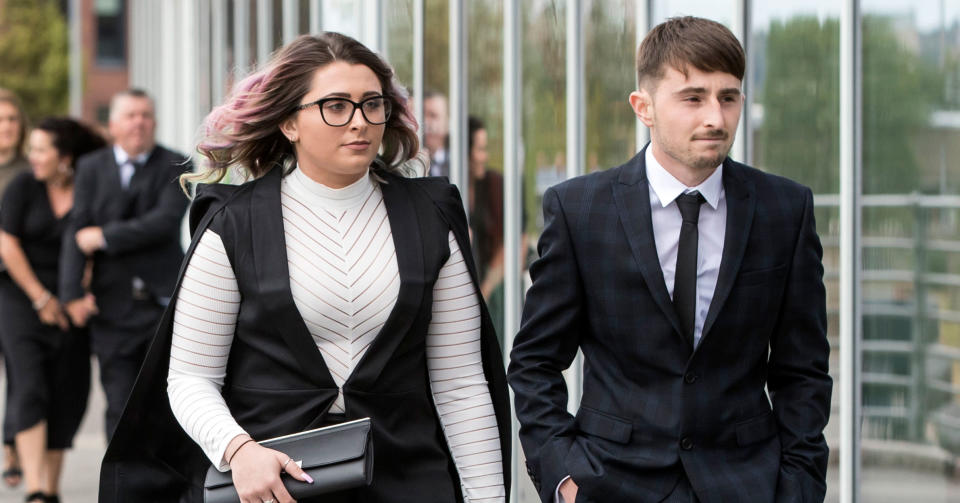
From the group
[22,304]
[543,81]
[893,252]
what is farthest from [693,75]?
[22,304]

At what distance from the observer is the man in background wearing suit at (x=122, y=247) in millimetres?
7832

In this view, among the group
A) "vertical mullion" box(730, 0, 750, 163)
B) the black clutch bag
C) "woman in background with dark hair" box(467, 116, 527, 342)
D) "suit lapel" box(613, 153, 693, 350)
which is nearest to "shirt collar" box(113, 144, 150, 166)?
"woman in background with dark hair" box(467, 116, 527, 342)

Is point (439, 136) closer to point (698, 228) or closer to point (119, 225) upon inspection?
point (119, 225)

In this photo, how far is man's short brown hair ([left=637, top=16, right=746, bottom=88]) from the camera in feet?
9.95

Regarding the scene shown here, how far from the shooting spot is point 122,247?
25.6ft

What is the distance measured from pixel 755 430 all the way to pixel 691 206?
0.50 m

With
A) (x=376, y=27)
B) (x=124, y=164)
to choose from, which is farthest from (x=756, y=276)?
(x=124, y=164)

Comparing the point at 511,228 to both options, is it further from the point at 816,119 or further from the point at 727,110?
the point at 727,110

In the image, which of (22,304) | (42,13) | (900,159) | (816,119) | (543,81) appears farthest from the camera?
(42,13)

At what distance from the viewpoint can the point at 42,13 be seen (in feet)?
200

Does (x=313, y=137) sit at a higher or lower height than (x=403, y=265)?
higher

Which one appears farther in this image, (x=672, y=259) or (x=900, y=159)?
(x=900, y=159)

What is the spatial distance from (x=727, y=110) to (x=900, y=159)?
143 centimetres

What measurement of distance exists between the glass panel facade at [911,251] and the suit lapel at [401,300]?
1663 mm
